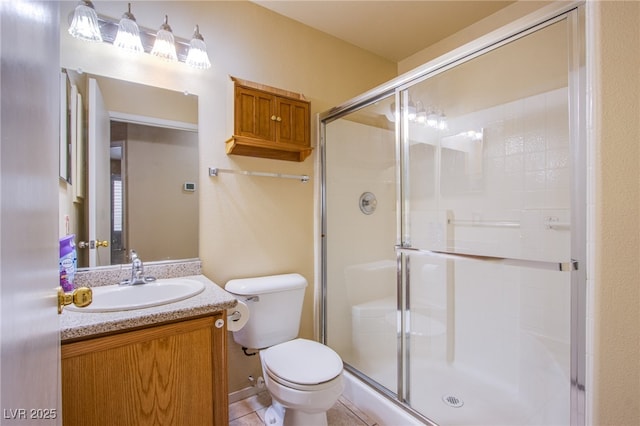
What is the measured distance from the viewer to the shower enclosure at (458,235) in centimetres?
145

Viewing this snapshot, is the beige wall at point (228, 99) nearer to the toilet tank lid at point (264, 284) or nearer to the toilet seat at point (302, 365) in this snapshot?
the toilet tank lid at point (264, 284)

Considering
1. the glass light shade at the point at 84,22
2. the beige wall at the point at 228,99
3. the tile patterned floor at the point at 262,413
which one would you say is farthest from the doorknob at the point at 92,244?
the tile patterned floor at the point at 262,413

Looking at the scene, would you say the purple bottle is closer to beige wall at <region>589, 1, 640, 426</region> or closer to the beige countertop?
the beige countertop

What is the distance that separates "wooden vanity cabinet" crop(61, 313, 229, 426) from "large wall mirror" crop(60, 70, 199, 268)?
1.96ft

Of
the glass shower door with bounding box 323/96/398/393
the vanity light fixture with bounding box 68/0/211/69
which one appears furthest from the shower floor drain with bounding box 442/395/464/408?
the vanity light fixture with bounding box 68/0/211/69

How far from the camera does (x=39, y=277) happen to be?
491 mm

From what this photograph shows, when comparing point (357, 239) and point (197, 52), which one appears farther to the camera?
point (357, 239)

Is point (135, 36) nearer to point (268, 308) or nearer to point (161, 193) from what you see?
point (161, 193)

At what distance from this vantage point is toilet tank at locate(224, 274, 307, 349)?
161 centimetres

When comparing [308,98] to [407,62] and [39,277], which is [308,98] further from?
[39,277]

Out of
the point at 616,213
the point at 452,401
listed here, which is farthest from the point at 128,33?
the point at 452,401

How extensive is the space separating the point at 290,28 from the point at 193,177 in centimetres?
121

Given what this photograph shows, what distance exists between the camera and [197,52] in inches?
60.3

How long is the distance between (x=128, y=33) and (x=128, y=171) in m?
0.65
